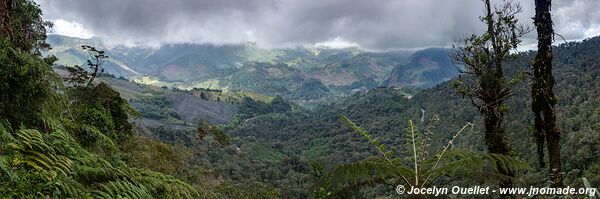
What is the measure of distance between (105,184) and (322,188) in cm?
256

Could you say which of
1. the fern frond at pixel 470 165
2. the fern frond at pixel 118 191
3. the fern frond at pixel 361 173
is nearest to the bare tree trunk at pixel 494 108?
the fern frond at pixel 470 165

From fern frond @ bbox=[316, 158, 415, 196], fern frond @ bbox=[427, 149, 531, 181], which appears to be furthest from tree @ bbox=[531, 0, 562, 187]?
fern frond @ bbox=[316, 158, 415, 196]

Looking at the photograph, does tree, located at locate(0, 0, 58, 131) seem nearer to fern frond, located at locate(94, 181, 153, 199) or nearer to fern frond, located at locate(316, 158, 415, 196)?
fern frond, located at locate(94, 181, 153, 199)

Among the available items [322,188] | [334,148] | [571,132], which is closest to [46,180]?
[322,188]

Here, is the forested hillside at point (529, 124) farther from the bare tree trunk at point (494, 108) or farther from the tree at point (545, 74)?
the tree at point (545, 74)

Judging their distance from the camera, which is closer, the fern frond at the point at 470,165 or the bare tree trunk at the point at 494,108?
the fern frond at the point at 470,165

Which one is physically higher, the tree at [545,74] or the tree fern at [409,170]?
the tree at [545,74]

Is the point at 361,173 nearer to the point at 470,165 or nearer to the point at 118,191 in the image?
the point at 470,165

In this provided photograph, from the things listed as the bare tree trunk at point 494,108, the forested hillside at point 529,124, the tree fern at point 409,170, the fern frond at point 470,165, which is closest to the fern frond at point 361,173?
the tree fern at point 409,170

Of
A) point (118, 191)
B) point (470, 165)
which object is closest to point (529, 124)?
point (470, 165)

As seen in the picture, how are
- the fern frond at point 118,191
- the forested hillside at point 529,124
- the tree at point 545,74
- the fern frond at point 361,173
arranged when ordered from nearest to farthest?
the fern frond at point 118,191 → the fern frond at point 361,173 → the tree at point 545,74 → the forested hillside at point 529,124

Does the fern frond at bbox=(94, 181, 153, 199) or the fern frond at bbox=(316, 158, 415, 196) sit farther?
the fern frond at bbox=(316, 158, 415, 196)

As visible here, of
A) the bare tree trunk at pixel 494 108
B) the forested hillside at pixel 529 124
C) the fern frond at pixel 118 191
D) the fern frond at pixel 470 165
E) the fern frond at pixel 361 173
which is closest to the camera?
the fern frond at pixel 118 191

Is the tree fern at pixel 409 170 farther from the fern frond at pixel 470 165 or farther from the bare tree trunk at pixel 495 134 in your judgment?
the bare tree trunk at pixel 495 134
